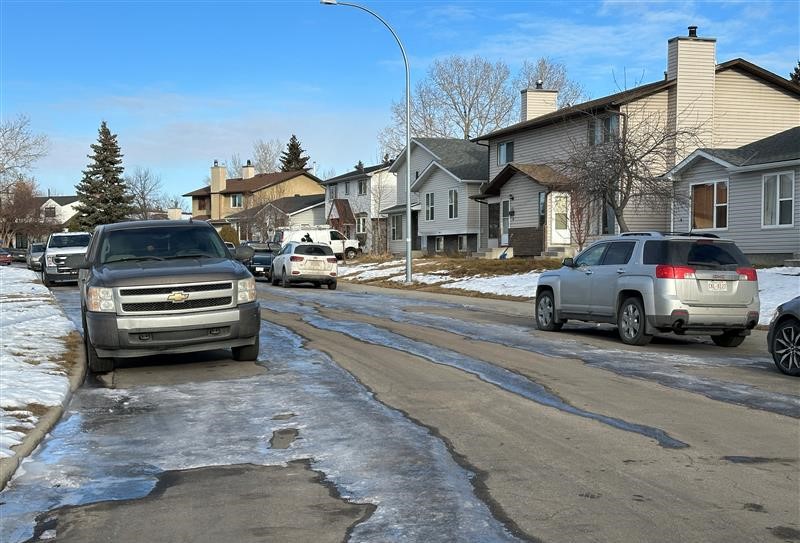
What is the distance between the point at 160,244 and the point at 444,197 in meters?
38.9

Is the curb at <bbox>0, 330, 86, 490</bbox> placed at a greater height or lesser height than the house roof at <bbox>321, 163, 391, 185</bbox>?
lesser

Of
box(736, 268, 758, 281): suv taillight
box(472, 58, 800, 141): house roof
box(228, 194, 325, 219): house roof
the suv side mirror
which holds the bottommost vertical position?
box(736, 268, 758, 281): suv taillight

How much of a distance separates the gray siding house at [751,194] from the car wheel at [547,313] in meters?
14.3

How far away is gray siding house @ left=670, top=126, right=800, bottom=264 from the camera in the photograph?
90.1 ft

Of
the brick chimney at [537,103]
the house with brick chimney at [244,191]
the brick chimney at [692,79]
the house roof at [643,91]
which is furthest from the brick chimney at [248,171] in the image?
the brick chimney at [692,79]

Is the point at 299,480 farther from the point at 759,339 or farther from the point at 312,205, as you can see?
the point at 312,205

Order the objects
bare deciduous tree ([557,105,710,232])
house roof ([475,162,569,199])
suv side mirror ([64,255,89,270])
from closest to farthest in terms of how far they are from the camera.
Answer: suv side mirror ([64,255,89,270]) → bare deciduous tree ([557,105,710,232]) → house roof ([475,162,569,199])

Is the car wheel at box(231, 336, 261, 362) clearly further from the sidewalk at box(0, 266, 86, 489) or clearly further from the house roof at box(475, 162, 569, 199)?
the house roof at box(475, 162, 569, 199)

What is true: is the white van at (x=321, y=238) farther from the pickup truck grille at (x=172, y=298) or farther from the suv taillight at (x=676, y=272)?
the pickup truck grille at (x=172, y=298)

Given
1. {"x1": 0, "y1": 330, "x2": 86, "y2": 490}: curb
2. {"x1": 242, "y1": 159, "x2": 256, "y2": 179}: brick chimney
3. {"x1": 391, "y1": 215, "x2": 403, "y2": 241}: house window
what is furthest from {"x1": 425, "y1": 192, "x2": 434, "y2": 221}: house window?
{"x1": 242, "y1": 159, "x2": 256, "y2": 179}: brick chimney

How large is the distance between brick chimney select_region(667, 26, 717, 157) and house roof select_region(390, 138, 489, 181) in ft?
47.8

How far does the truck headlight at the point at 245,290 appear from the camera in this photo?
34.6 ft

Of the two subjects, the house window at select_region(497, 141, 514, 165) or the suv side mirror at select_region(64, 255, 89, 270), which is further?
the house window at select_region(497, 141, 514, 165)

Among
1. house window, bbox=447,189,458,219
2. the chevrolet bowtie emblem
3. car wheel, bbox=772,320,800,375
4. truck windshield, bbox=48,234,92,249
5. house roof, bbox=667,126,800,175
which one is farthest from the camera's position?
house window, bbox=447,189,458,219
